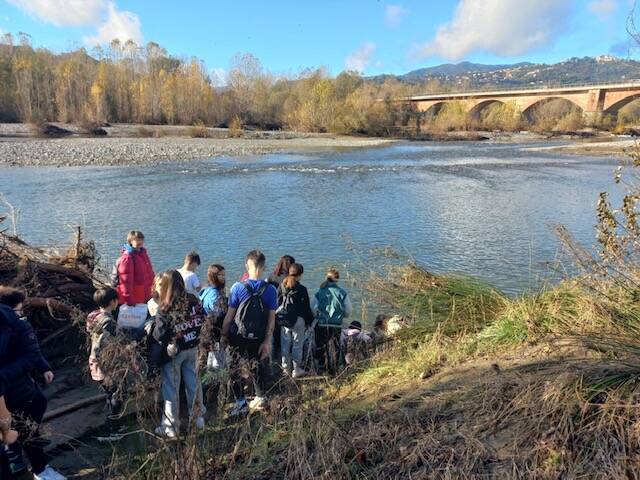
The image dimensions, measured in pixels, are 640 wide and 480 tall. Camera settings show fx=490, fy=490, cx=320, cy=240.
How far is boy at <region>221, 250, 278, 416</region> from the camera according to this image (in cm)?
473

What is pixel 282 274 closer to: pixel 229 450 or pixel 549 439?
pixel 229 450

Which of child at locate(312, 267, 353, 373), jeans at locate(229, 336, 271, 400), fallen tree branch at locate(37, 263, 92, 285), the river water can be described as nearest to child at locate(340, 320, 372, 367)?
child at locate(312, 267, 353, 373)

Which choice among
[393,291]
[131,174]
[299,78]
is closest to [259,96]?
[299,78]

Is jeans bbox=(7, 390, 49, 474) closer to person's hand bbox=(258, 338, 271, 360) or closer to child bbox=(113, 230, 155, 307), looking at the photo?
person's hand bbox=(258, 338, 271, 360)

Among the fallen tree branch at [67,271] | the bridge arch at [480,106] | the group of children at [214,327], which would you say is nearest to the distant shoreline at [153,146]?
the bridge arch at [480,106]

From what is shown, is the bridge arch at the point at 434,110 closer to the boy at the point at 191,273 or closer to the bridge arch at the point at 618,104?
the bridge arch at the point at 618,104

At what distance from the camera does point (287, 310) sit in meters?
5.57

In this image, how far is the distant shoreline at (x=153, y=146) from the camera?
3366 centimetres

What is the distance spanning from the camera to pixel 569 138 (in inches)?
2495

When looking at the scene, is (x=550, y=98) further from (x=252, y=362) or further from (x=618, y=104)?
(x=252, y=362)

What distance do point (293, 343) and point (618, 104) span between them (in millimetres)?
74774

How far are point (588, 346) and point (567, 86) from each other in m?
81.2

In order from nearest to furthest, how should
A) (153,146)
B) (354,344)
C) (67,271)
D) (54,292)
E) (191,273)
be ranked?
(354,344)
(191,273)
(54,292)
(67,271)
(153,146)

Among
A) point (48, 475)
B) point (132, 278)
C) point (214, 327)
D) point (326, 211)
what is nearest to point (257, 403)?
point (214, 327)
